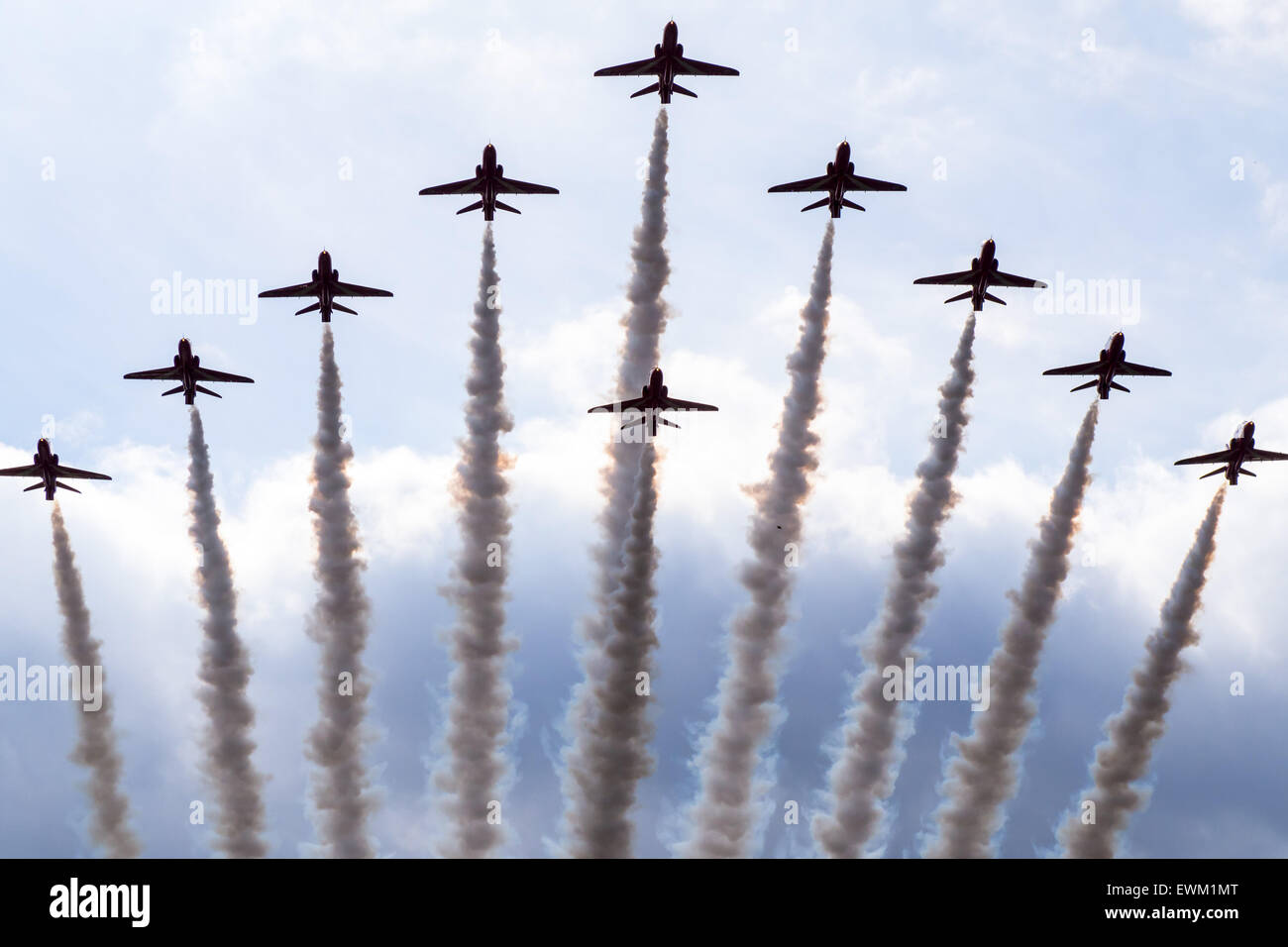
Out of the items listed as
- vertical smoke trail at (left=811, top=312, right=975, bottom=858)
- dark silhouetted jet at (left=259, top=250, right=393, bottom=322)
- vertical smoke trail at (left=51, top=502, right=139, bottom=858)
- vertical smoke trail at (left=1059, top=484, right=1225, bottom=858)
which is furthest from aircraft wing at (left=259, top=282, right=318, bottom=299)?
vertical smoke trail at (left=1059, top=484, right=1225, bottom=858)

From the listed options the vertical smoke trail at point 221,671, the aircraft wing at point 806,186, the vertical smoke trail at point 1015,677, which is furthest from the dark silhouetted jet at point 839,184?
the vertical smoke trail at point 221,671

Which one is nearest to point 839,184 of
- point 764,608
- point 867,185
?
point 867,185

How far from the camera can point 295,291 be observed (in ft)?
335

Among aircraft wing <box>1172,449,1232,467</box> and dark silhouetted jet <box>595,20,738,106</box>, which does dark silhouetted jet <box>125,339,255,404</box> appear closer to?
dark silhouetted jet <box>595,20,738,106</box>

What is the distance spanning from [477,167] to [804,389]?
22.1 meters

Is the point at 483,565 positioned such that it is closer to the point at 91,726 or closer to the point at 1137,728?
the point at 91,726

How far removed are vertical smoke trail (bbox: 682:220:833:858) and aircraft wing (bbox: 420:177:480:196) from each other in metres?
19.7

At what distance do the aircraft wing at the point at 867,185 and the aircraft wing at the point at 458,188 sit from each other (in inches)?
812

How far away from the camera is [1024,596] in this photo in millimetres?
102938

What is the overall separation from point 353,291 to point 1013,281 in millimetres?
37141

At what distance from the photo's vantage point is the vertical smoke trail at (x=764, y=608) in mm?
101375

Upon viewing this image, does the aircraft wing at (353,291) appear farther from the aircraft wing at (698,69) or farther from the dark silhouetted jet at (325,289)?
the aircraft wing at (698,69)
